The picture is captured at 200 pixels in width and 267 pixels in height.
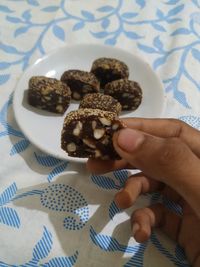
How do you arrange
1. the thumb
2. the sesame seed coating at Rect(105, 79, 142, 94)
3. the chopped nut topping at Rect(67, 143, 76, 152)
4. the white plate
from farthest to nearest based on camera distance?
Answer: the sesame seed coating at Rect(105, 79, 142, 94), the white plate, the chopped nut topping at Rect(67, 143, 76, 152), the thumb

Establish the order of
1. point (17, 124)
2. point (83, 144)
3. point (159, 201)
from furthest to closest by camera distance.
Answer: point (17, 124), point (159, 201), point (83, 144)

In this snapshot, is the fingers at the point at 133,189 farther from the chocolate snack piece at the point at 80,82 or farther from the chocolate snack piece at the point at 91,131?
the chocolate snack piece at the point at 80,82

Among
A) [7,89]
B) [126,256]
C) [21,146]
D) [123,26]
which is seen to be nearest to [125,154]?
[126,256]

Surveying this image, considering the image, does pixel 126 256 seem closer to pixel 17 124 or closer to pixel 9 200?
pixel 9 200

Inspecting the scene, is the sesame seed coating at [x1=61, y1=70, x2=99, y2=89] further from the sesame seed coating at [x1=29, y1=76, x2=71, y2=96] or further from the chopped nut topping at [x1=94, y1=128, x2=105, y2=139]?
the chopped nut topping at [x1=94, y1=128, x2=105, y2=139]

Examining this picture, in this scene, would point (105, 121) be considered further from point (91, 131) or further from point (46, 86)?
point (46, 86)

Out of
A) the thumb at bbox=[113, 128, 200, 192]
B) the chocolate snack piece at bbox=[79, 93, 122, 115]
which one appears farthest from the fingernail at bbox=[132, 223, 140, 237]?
the chocolate snack piece at bbox=[79, 93, 122, 115]

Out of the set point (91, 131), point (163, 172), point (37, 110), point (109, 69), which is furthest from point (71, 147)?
point (109, 69)
